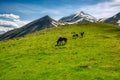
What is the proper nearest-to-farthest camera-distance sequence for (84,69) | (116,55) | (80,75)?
(80,75), (84,69), (116,55)

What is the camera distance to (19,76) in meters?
31.7

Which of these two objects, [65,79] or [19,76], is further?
[19,76]

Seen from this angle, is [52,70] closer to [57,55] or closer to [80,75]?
[80,75]

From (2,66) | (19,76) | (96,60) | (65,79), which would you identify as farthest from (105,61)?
(2,66)

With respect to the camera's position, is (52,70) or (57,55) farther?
(57,55)

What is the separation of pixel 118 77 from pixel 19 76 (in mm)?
13455

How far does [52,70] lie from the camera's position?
32.4 meters

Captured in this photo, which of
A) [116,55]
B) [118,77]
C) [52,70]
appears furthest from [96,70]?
[116,55]

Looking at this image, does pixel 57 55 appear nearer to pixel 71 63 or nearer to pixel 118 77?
pixel 71 63

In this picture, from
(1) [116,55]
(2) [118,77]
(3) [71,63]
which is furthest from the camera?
(1) [116,55]

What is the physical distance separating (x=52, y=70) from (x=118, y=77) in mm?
9544

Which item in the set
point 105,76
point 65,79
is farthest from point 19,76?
point 105,76

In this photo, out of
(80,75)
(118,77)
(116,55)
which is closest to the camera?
(118,77)

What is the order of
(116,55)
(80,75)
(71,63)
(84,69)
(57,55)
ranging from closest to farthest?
(80,75), (84,69), (71,63), (116,55), (57,55)
